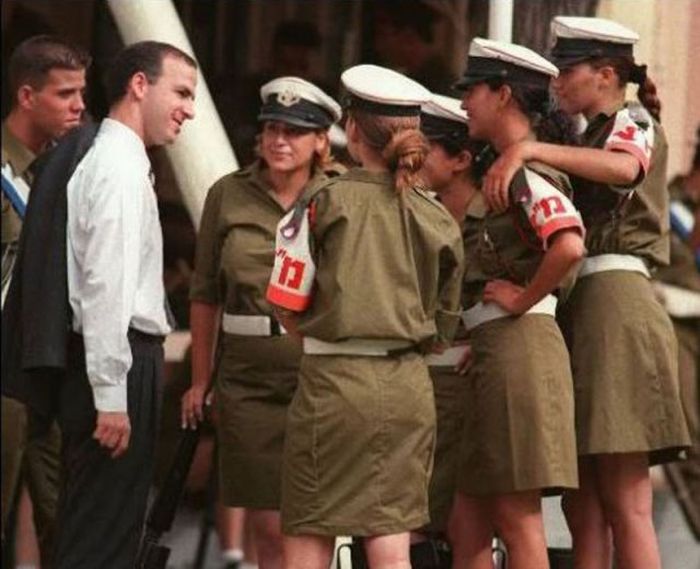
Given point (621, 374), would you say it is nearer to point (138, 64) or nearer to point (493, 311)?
point (493, 311)

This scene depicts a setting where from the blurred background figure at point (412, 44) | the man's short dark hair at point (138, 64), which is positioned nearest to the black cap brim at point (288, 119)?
the man's short dark hair at point (138, 64)

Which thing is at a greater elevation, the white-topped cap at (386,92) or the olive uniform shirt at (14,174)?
the white-topped cap at (386,92)

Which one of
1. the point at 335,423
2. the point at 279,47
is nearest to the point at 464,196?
the point at 335,423

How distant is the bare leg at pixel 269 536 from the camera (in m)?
9.81

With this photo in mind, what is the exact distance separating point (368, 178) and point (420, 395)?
627mm

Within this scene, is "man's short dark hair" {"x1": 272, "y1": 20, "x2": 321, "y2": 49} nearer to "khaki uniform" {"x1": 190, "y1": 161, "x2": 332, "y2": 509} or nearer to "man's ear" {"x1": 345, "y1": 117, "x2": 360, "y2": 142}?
"khaki uniform" {"x1": 190, "y1": 161, "x2": 332, "y2": 509}

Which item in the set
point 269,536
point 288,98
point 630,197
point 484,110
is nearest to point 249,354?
point 269,536

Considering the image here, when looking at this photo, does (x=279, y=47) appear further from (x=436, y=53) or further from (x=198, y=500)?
(x=198, y=500)

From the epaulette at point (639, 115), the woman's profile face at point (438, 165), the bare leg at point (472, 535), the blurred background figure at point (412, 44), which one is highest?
the epaulette at point (639, 115)

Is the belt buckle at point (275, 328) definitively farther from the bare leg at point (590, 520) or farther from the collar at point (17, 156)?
the collar at point (17, 156)

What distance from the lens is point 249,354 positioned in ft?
31.9

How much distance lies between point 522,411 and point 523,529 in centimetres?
34

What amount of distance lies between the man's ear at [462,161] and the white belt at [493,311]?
22.4 inches

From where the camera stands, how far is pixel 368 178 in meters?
8.57
